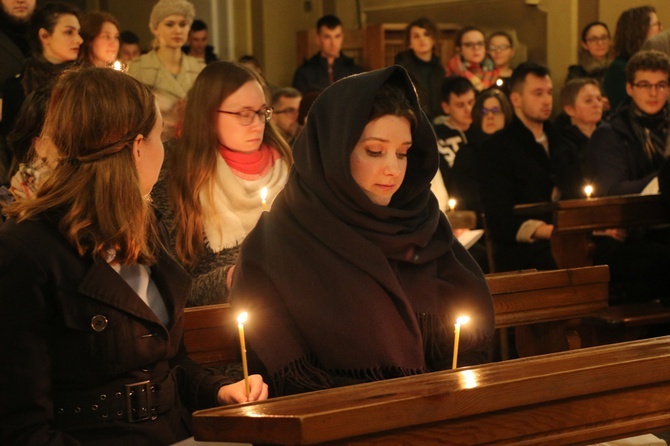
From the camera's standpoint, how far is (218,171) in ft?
12.5

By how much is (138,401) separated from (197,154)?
67.9 inches

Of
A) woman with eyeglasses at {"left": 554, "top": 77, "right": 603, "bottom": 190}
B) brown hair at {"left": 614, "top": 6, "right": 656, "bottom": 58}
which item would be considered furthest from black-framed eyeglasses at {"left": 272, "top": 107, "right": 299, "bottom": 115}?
brown hair at {"left": 614, "top": 6, "right": 656, "bottom": 58}

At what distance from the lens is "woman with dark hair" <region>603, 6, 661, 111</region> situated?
8.05 metres

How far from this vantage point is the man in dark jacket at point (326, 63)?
9.21 m

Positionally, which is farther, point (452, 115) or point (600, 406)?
point (452, 115)

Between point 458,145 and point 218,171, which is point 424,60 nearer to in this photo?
point 458,145

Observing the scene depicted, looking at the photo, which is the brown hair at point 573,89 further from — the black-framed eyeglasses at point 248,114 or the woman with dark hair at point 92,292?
the woman with dark hair at point 92,292

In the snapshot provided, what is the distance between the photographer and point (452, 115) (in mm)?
7988

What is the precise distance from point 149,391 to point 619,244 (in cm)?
420

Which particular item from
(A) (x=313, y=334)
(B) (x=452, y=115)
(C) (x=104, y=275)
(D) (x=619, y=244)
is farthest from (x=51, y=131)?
(B) (x=452, y=115)

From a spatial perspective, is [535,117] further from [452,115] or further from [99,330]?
[99,330]

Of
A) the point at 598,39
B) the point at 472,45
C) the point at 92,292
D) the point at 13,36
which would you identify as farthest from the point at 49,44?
the point at 598,39

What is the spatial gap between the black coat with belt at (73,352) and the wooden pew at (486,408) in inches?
21.4

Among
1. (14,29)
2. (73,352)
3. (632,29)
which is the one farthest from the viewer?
(632,29)
